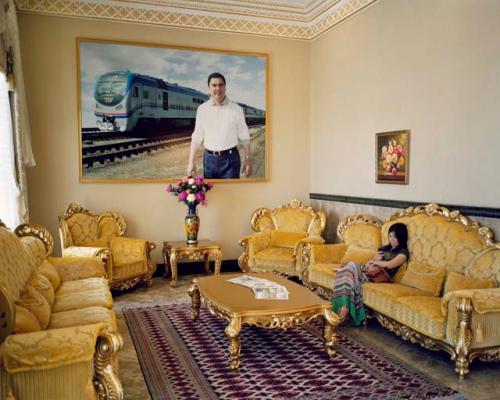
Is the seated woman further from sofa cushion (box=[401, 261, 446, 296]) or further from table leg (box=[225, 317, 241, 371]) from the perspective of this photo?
table leg (box=[225, 317, 241, 371])

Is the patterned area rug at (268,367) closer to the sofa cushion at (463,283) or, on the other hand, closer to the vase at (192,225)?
the sofa cushion at (463,283)

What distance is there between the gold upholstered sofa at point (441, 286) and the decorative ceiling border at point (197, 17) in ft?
9.51

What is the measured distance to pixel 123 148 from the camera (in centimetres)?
654

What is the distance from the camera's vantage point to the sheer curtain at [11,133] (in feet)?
15.8

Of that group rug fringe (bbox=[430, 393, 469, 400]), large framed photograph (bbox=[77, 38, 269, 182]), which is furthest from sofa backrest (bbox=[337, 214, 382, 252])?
rug fringe (bbox=[430, 393, 469, 400])

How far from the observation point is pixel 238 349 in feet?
11.7

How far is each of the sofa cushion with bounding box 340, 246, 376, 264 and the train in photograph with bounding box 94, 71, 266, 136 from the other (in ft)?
9.76

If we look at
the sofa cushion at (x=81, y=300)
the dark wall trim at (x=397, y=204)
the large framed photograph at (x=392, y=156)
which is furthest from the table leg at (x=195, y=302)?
the large framed photograph at (x=392, y=156)

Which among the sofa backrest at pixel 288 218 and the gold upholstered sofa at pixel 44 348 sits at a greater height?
the sofa backrest at pixel 288 218

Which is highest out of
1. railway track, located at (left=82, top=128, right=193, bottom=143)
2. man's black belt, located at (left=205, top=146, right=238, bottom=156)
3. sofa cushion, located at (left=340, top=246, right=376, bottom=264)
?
railway track, located at (left=82, top=128, right=193, bottom=143)

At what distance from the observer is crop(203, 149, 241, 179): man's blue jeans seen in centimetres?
695

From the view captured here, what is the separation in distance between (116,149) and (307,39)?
3378 mm

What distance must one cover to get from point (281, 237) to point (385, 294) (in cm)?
255

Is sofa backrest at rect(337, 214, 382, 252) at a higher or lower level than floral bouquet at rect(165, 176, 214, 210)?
lower
